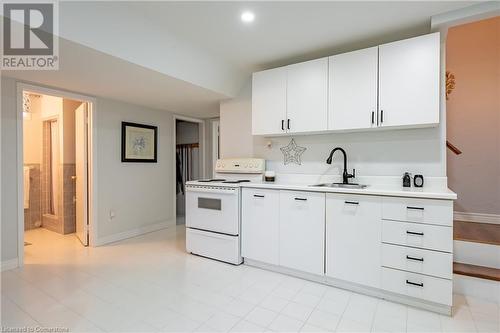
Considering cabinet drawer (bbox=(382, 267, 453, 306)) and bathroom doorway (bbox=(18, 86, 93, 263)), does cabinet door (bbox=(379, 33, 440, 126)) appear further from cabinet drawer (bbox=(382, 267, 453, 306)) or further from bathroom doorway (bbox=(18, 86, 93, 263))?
bathroom doorway (bbox=(18, 86, 93, 263))

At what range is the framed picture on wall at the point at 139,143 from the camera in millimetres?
3996

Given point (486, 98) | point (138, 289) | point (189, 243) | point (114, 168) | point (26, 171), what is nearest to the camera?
point (138, 289)

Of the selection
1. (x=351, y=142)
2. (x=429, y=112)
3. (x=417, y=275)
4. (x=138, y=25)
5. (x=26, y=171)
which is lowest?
(x=417, y=275)

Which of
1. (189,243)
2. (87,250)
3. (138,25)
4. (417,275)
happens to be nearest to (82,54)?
(138,25)

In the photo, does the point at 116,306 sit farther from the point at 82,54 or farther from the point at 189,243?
the point at 82,54

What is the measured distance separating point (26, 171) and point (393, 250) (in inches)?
219

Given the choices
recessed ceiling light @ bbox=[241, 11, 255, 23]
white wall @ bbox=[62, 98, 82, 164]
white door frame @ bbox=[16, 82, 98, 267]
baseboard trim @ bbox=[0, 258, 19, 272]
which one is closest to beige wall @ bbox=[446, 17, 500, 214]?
recessed ceiling light @ bbox=[241, 11, 255, 23]

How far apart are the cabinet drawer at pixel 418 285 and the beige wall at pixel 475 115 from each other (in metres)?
2.31

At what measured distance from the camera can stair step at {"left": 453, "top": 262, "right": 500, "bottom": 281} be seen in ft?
7.16

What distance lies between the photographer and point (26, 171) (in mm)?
4484

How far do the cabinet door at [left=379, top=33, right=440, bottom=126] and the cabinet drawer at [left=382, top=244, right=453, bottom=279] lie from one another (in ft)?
3.57

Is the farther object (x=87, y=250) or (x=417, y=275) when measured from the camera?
(x=87, y=250)

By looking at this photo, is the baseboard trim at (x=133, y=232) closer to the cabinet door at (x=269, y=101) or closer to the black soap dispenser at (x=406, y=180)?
the cabinet door at (x=269, y=101)

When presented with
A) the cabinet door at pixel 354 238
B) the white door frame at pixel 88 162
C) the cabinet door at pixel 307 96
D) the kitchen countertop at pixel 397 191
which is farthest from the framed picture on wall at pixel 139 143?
the cabinet door at pixel 354 238
